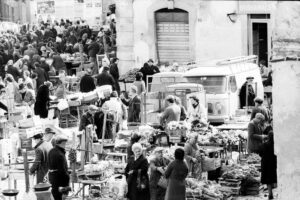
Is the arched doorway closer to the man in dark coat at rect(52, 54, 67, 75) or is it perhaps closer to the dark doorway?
the dark doorway

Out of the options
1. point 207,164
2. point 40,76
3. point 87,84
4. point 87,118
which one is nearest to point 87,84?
point 87,84

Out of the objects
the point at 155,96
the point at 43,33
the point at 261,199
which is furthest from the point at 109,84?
the point at 43,33

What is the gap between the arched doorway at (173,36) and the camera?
112ft

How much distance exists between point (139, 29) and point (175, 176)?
58.7ft

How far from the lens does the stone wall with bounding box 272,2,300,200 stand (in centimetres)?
1094

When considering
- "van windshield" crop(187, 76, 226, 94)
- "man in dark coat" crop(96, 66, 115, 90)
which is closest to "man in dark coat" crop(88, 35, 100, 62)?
"man in dark coat" crop(96, 66, 115, 90)

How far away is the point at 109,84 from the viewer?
2927cm

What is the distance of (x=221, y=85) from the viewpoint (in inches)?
1060

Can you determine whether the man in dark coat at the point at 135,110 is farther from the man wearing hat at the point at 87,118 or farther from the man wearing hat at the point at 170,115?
the man wearing hat at the point at 170,115

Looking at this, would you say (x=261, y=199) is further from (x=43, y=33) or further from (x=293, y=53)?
(x=43, y=33)

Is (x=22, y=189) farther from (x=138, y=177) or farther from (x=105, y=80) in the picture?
(x=105, y=80)

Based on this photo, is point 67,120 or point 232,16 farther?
point 232,16

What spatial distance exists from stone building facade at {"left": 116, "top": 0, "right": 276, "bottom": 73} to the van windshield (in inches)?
222

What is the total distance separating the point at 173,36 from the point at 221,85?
783 centimetres
